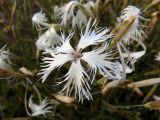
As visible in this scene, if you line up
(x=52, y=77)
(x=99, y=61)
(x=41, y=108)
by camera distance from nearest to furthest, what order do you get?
(x=99, y=61) < (x=41, y=108) < (x=52, y=77)

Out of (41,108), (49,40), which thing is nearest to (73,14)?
(49,40)

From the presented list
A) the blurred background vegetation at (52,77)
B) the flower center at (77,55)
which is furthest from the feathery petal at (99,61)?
the blurred background vegetation at (52,77)

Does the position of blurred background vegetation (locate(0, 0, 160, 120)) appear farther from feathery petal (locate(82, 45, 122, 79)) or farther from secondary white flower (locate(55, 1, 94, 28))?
feathery petal (locate(82, 45, 122, 79))

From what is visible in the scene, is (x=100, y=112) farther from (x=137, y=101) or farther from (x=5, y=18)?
(x=5, y=18)

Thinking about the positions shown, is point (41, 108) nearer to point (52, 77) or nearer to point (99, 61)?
point (52, 77)

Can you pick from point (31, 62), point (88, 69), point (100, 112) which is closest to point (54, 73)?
point (31, 62)
